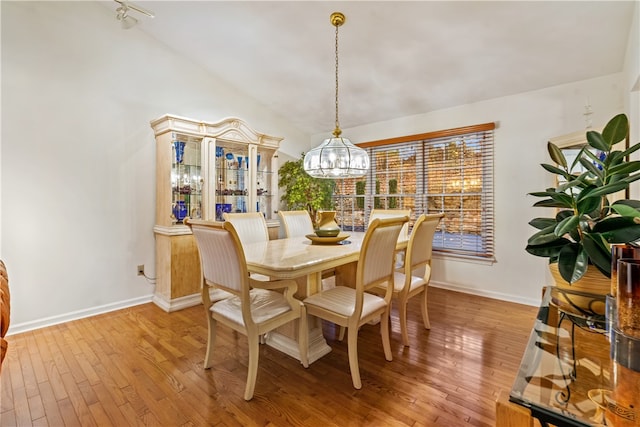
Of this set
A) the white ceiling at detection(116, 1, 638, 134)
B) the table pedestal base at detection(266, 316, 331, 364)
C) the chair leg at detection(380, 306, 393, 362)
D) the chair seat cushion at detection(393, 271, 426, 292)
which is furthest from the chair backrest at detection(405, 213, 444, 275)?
the white ceiling at detection(116, 1, 638, 134)

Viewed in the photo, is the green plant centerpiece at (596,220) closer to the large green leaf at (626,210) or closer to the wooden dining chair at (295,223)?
the large green leaf at (626,210)

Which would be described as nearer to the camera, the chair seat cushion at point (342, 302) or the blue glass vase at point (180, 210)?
the chair seat cushion at point (342, 302)

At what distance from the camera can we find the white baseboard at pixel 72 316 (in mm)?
2717

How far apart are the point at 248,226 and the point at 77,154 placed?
6.20 ft

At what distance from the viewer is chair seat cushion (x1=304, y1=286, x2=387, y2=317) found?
195cm

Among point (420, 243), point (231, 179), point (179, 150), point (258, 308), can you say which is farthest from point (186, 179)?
point (420, 243)

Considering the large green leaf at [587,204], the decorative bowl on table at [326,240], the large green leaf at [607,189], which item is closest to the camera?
the large green leaf at [607,189]

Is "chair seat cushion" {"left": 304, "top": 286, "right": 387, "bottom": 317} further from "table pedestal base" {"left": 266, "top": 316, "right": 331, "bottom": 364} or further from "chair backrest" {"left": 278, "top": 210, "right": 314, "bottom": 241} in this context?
"chair backrest" {"left": 278, "top": 210, "right": 314, "bottom": 241}

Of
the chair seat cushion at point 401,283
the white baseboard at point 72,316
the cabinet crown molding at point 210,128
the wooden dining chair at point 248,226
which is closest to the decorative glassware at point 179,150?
the cabinet crown molding at point 210,128

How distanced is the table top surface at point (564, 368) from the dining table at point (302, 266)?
1193mm

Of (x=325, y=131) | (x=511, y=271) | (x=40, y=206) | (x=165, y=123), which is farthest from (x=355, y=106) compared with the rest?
(x=40, y=206)

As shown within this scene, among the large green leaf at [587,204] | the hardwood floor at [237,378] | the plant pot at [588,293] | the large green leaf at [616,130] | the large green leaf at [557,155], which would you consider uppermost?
the large green leaf at [616,130]

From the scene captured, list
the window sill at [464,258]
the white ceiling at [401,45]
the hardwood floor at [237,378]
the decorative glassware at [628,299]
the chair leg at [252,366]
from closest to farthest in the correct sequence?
the decorative glassware at [628,299] → the hardwood floor at [237,378] → the chair leg at [252,366] → the white ceiling at [401,45] → the window sill at [464,258]

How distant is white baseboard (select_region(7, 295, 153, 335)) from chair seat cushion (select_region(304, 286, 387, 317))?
8.05 ft
